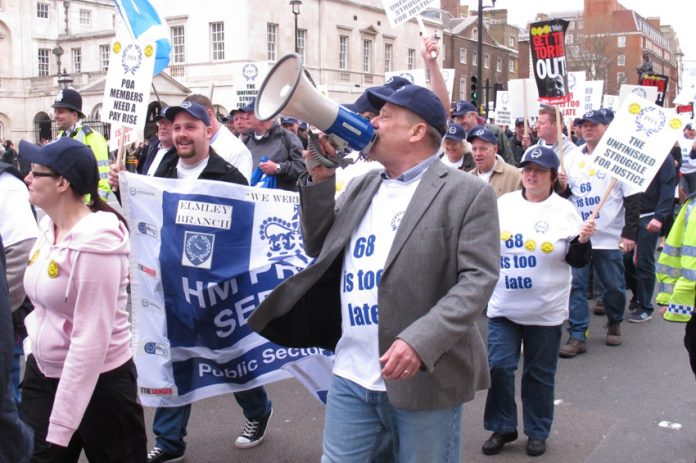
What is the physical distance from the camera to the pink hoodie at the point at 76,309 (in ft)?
10.2

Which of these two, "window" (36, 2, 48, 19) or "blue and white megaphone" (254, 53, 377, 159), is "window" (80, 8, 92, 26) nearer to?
"window" (36, 2, 48, 19)

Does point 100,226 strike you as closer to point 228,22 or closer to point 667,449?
point 667,449

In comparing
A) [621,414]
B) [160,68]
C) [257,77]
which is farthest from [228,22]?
[621,414]

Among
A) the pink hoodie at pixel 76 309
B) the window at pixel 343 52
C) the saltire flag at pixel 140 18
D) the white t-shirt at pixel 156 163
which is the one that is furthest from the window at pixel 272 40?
the pink hoodie at pixel 76 309

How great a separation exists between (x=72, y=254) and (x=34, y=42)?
54831 mm

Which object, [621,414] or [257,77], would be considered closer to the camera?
[621,414]

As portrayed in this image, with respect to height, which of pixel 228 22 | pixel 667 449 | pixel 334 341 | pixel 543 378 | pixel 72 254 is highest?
pixel 228 22

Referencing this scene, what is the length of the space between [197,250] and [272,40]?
41.6 m

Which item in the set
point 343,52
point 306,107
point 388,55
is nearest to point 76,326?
point 306,107

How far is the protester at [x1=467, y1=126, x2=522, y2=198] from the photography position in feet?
22.0

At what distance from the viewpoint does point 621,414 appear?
18.6 ft

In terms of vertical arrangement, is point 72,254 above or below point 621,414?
above

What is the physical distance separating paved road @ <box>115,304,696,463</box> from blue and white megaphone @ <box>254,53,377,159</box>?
261cm

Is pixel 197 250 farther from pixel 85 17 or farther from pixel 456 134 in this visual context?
pixel 85 17
